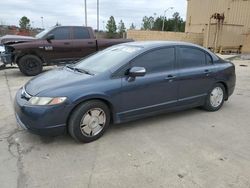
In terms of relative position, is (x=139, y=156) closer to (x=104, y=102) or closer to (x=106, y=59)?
(x=104, y=102)

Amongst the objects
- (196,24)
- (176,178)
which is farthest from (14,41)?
(196,24)

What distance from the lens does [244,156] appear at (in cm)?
359

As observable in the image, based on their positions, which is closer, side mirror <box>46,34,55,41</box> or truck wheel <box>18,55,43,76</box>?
truck wheel <box>18,55,43,76</box>

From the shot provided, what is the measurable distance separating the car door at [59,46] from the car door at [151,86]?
6.08 metres

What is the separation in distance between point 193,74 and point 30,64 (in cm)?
661

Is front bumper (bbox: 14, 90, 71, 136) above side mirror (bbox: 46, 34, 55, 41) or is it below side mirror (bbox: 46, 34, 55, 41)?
below

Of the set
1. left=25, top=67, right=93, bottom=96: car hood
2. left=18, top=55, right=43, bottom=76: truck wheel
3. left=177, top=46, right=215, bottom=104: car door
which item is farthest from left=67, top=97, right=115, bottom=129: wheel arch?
left=18, top=55, right=43, bottom=76: truck wheel

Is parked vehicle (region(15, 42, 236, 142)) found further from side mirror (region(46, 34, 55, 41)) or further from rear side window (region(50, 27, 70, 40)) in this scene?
rear side window (region(50, 27, 70, 40))

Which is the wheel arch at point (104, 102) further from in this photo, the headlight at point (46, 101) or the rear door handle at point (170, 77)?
the rear door handle at point (170, 77)

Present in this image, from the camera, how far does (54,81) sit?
13.2 ft

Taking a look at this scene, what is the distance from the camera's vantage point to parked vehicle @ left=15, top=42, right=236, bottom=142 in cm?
369

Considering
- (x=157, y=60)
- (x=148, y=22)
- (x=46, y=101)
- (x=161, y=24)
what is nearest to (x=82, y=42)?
(x=157, y=60)

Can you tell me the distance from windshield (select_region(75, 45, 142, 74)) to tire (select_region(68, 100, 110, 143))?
2.08 feet

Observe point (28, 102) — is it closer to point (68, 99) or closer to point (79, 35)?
point (68, 99)
